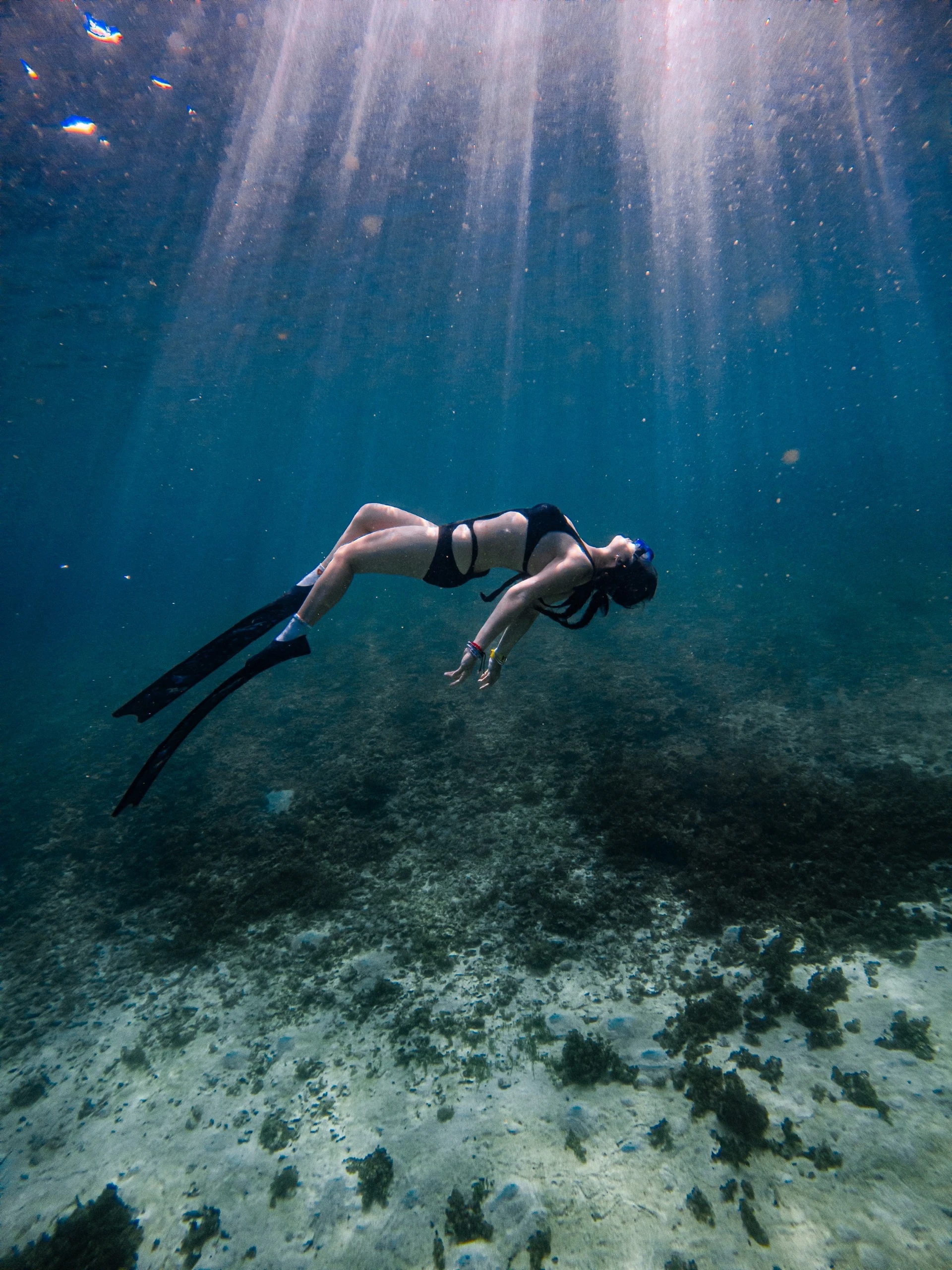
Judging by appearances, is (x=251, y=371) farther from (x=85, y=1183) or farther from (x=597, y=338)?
(x=85, y=1183)

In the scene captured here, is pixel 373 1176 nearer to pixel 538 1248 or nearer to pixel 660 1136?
pixel 538 1248

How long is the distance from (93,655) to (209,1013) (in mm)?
19322

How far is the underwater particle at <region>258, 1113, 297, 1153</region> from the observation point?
3.00 m

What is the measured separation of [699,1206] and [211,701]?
13.7ft

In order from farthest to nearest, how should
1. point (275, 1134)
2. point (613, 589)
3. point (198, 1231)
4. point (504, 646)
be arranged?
point (613, 589)
point (504, 646)
point (275, 1134)
point (198, 1231)

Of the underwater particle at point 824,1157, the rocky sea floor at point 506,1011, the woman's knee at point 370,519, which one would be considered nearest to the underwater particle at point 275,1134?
the rocky sea floor at point 506,1011

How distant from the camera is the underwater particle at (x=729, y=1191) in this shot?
2502 mm

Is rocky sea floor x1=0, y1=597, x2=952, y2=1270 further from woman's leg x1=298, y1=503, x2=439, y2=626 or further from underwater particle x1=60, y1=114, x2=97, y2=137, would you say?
underwater particle x1=60, y1=114, x2=97, y2=137

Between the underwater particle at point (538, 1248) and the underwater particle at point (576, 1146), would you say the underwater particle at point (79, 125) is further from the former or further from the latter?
the underwater particle at point (538, 1248)

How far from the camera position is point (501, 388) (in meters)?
47.6

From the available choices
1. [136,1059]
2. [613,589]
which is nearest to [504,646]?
[613,589]

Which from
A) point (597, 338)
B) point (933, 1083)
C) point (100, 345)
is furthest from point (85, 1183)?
point (597, 338)

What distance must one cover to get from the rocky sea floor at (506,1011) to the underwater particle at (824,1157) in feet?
0.05

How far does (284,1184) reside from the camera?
2.81 m
